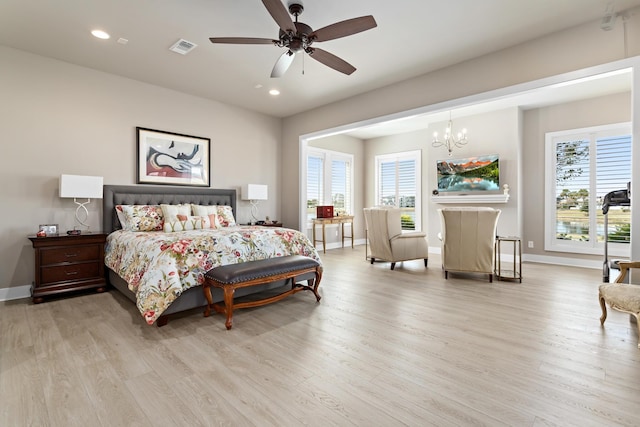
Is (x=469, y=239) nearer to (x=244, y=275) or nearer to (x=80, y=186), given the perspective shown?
(x=244, y=275)

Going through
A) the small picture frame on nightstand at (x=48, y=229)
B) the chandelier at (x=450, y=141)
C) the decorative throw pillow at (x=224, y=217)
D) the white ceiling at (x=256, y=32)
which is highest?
the white ceiling at (x=256, y=32)

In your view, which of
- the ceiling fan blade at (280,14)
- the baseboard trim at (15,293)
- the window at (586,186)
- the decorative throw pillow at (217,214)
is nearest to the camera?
the ceiling fan blade at (280,14)

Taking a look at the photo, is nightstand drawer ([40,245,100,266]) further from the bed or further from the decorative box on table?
the decorative box on table

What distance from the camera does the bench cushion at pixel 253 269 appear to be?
109 inches

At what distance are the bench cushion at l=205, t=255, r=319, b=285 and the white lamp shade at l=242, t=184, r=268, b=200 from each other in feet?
8.27

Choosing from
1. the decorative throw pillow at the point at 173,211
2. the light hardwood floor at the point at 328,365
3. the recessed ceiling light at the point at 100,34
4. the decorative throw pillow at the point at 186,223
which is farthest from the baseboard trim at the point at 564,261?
the recessed ceiling light at the point at 100,34

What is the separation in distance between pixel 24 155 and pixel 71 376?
320 cm

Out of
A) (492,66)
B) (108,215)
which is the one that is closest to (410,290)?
(492,66)

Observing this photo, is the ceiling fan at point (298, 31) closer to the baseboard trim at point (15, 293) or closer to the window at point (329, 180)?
the baseboard trim at point (15, 293)

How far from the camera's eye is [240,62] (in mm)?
4012

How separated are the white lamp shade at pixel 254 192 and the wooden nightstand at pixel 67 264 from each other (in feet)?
7.62

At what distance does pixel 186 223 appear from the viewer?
414cm

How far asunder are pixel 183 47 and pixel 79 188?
7.06ft

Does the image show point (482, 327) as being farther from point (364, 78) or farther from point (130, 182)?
point (130, 182)
